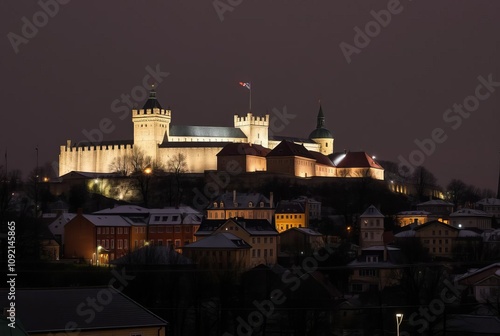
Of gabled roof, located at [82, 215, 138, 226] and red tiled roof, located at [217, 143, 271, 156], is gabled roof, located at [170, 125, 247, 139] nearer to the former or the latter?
red tiled roof, located at [217, 143, 271, 156]

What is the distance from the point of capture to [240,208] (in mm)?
99375

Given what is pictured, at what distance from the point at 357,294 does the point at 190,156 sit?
7660cm

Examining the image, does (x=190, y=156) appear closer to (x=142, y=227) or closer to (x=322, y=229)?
(x=322, y=229)

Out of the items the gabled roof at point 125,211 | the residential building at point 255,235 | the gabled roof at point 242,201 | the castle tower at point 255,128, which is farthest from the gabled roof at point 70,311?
the castle tower at point 255,128

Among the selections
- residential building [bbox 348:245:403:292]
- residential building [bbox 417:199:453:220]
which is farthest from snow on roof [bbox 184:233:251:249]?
residential building [bbox 417:199:453:220]

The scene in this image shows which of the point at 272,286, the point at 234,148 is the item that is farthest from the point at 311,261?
the point at 234,148

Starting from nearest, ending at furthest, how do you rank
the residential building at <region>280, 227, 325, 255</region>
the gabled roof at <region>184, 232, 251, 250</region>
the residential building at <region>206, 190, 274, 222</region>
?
the gabled roof at <region>184, 232, 251, 250</region>
the residential building at <region>280, 227, 325, 255</region>
the residential building at <region>206, 190, 274, 222</region>

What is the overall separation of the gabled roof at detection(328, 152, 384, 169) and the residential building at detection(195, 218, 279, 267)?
61.3 meters

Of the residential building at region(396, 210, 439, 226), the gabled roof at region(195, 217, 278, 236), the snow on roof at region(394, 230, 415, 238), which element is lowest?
the snow on roof at region(394, 230, 415, 238)

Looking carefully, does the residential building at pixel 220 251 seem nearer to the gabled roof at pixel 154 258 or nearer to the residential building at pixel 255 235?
the gabled roof at pixel 154 258

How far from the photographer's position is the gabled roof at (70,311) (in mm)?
25438

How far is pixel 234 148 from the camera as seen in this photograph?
5344 inches

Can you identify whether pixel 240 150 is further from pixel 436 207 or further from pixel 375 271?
pixel 375 271

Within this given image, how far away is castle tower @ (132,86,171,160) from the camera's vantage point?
14488 centimetres
